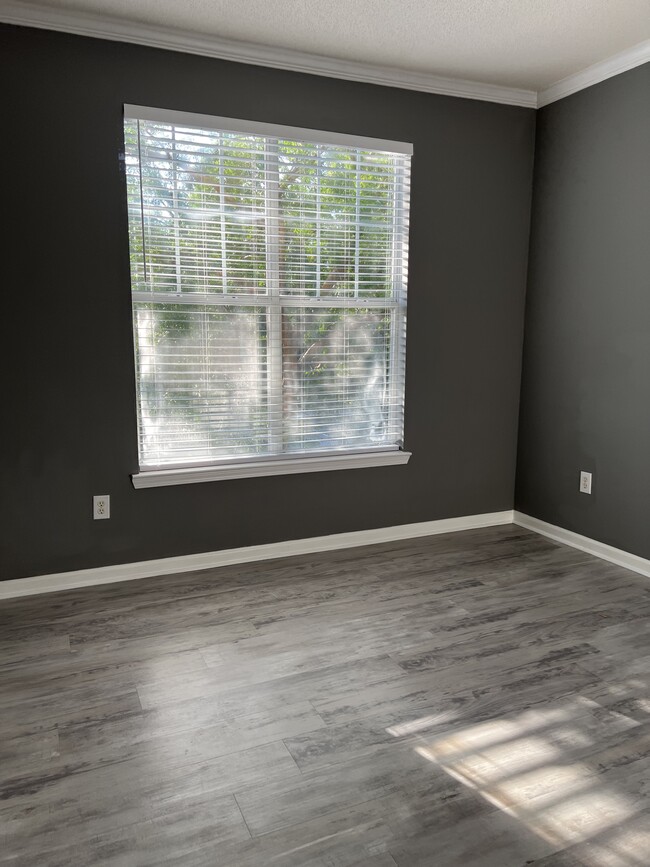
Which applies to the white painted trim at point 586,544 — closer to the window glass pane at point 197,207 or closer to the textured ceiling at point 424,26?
the window glass pane at point 197,207

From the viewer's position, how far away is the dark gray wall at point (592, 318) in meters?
3.38

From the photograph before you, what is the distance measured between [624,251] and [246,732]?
296cm

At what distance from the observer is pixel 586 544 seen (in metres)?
3.76

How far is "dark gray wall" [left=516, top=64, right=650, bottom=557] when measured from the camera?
3.38 m

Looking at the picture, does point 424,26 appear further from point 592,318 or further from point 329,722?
point 329,722

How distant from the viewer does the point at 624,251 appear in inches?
136

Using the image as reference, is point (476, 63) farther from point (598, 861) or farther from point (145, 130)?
point (598, 861)

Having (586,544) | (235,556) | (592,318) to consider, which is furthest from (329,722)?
(592,318)

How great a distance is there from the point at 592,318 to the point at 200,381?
218 cm

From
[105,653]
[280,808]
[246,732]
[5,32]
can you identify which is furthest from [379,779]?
[5,32]

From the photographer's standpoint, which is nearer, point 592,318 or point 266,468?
point 266,468

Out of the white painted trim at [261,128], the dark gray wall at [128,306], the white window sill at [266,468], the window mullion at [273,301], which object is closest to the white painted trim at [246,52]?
the dark gray wall at [128,306]

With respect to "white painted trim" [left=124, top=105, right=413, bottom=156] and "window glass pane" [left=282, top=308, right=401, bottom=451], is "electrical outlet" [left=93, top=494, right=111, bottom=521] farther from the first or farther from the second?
"white painted trim" [left=124, top=105, right=413, bottom=156]

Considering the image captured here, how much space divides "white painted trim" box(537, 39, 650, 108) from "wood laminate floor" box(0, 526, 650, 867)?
8.56 feet
